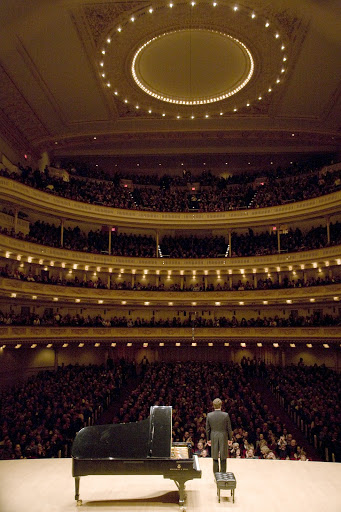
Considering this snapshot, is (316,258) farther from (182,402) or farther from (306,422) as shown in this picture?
(182,402)

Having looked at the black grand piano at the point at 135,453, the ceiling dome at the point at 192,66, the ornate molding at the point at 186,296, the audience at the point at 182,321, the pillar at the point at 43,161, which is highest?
the ceiling dome at the point at 192,66

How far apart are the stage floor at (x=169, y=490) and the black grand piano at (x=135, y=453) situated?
49 centimetres

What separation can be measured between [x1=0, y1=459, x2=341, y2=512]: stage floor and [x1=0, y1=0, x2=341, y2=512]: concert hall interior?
138 mm

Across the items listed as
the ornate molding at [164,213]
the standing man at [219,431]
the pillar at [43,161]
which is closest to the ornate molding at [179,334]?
the ornate molding at [164,213]

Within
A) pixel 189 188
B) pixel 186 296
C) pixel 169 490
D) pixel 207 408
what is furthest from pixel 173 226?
pixel 169 490

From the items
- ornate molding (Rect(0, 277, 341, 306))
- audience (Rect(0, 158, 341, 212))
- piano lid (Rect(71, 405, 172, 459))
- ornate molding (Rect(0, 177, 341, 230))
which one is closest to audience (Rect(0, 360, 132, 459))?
ornate molding (Rect(0, 277, 341, 306))

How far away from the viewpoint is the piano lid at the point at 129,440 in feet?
22.6

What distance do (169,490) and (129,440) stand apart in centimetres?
139

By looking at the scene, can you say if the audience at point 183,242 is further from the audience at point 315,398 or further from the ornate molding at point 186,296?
the audience at point 315,398

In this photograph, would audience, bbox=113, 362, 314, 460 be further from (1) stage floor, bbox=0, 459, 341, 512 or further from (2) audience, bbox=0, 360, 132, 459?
(1) stage floor, bbox=0, 459, 341, 512

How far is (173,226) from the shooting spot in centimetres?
2917

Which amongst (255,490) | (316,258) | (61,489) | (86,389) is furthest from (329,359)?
(61,489)

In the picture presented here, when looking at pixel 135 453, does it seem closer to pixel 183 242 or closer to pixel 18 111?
pixel 18 111

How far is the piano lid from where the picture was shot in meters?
6.89
